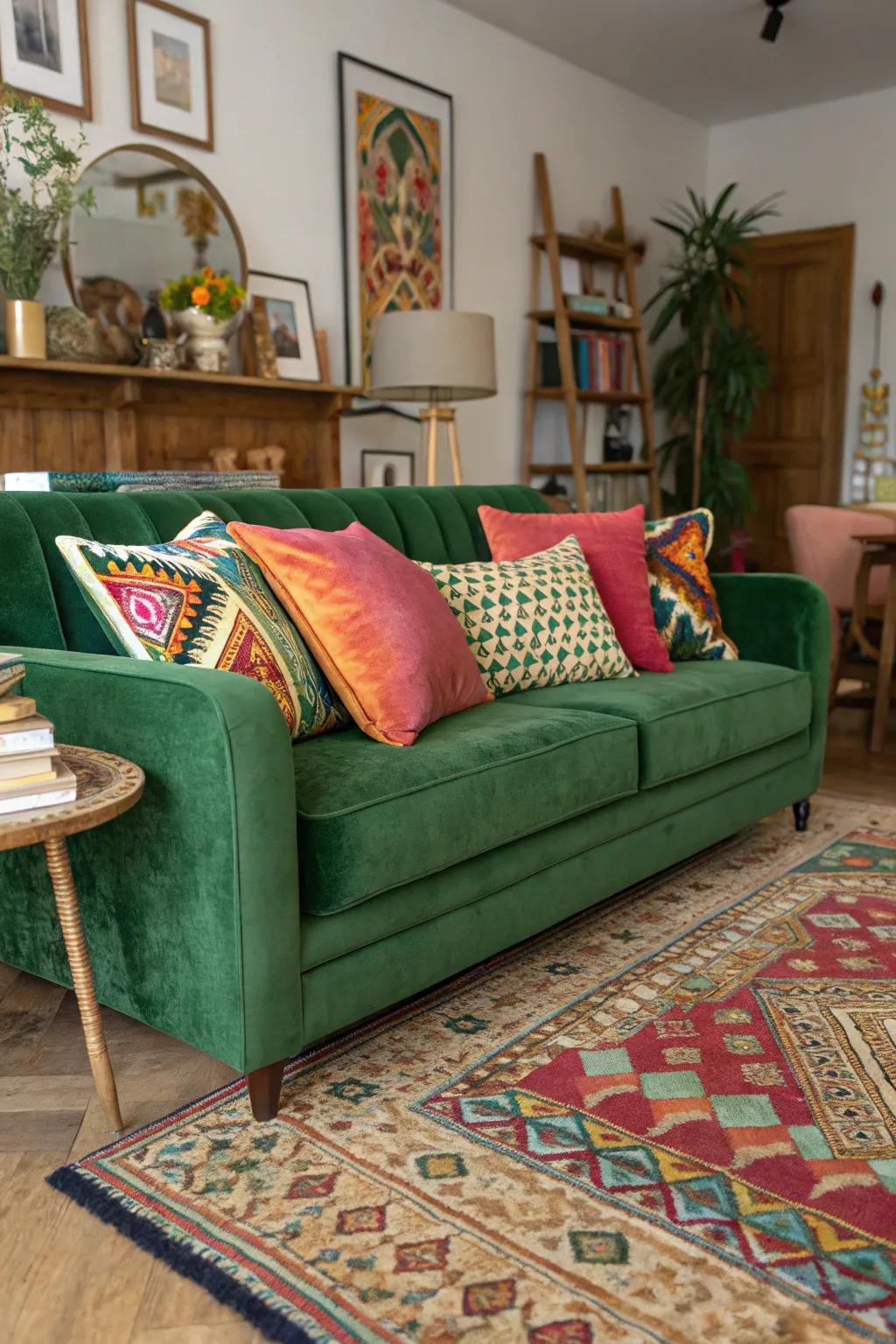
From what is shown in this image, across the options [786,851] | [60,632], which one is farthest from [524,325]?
[60,632]

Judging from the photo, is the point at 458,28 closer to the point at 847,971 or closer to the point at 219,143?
the point at 219,143

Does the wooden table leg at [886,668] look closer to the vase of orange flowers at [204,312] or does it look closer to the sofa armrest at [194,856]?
the vase of orange flowers at [204,312]

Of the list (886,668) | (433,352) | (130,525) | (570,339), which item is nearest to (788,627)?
(886,668)

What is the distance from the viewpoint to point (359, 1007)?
5.79ft

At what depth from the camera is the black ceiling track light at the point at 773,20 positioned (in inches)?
190

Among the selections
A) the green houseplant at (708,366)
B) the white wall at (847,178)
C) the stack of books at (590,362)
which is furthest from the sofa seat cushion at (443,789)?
the white wall at (847,178)

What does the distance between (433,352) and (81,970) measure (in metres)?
2.84

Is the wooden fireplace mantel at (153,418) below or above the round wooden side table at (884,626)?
above

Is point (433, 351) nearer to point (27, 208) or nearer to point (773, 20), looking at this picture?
point (27, 208)

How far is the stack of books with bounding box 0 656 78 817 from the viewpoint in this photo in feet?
4.75

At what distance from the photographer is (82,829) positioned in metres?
1.40

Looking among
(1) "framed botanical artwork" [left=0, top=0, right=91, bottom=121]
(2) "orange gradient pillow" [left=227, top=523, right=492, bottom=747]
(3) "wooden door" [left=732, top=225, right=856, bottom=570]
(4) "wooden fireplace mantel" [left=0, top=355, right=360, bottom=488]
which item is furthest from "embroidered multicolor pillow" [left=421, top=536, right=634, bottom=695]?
(3) "wooden door" [left=732, top=225, right=856, bottom=570]

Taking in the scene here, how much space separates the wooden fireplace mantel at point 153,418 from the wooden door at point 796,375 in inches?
133

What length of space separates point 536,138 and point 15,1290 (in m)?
5.33
